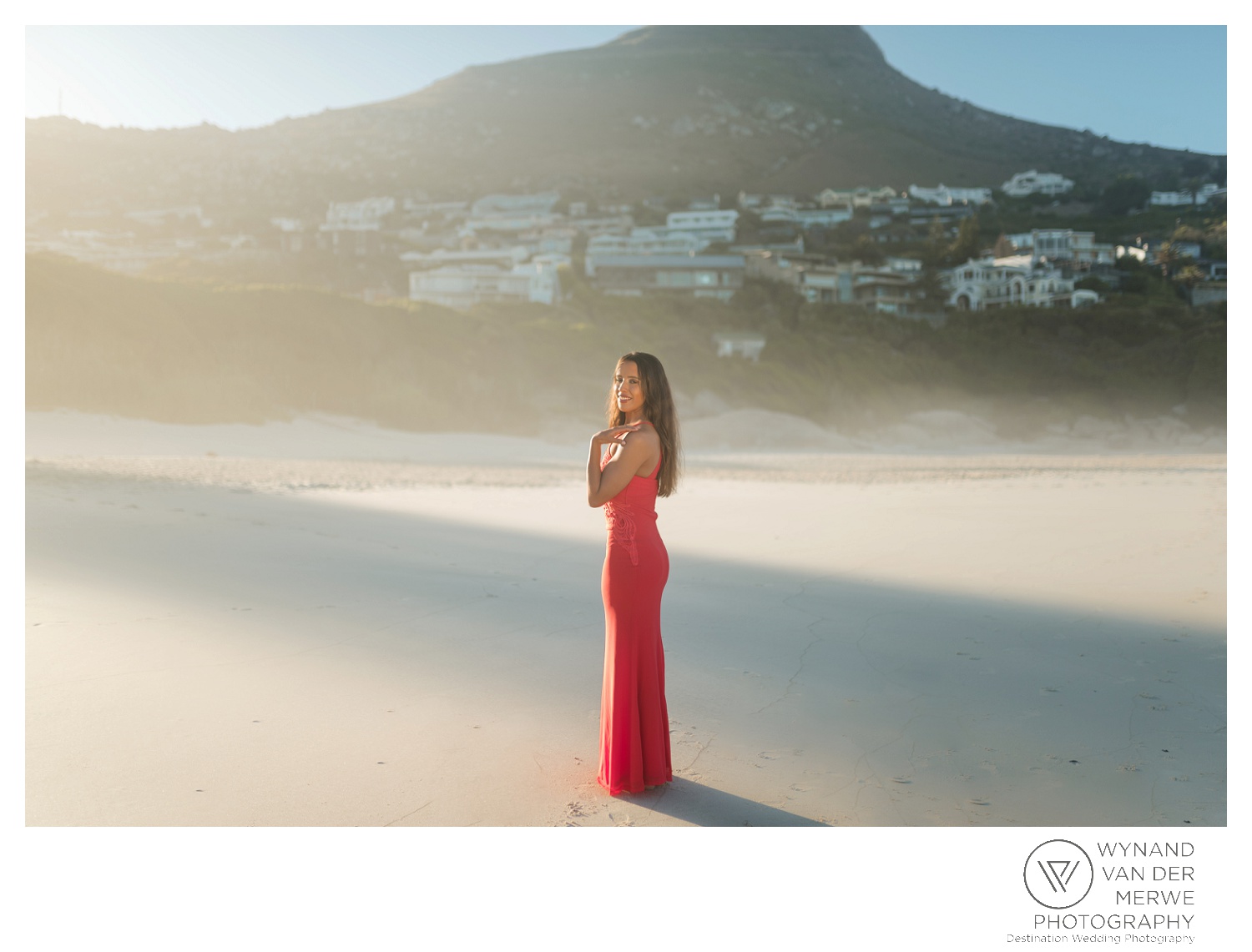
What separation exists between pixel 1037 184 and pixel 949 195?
26.4 feet

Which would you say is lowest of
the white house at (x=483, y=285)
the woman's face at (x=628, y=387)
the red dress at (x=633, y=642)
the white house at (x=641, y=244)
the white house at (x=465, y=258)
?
the red dress at (x=633, y=642)

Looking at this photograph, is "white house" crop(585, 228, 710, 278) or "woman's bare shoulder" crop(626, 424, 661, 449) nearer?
"woman's bare shoulder" crop(626, 424, 661, 449)

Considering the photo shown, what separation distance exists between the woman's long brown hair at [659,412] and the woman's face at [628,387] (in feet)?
0.04

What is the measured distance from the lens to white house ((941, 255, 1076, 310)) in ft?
139

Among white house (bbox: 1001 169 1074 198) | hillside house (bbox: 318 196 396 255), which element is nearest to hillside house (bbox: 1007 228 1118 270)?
white house (bbox: 1001 169 1074 198)

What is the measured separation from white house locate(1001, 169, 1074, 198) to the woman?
2682 inches

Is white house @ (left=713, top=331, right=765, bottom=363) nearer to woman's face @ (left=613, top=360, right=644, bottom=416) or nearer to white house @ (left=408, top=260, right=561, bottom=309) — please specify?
white house @ (left=408, top=260, right=561, bottom=309)

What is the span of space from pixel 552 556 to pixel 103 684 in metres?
3.75

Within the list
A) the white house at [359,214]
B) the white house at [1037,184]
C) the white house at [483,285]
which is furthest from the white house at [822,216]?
the white house at [359,214]

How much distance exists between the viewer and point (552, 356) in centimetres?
2903

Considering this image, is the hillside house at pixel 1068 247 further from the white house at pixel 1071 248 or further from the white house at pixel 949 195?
the white house at pixel 949 195

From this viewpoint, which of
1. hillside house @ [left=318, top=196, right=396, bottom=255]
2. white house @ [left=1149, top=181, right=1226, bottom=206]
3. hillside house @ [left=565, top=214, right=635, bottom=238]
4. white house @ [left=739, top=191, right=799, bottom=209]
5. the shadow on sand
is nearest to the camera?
the shadow on sand

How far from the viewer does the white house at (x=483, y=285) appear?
3722 cm
